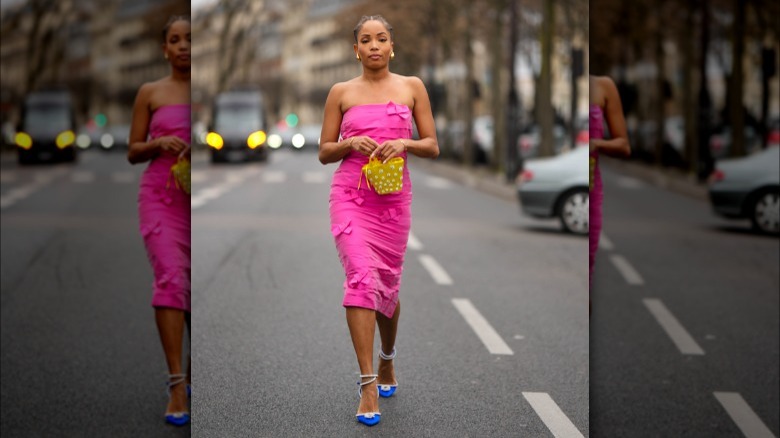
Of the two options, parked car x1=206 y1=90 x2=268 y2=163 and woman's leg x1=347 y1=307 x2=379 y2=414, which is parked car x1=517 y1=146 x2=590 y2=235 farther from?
parked car x1=206 y1=90 x2=268 y2=163

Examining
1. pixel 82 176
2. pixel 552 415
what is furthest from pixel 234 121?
pixel 552 415

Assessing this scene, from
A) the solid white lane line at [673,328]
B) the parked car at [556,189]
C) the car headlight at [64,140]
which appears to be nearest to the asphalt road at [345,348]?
the parked car at [556,189]

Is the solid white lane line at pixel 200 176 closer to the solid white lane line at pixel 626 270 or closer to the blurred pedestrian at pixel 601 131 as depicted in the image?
the blurred pedestrian at pixel 601 131

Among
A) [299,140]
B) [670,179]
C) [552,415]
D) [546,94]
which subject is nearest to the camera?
[552,415]

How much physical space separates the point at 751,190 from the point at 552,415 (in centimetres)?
1092

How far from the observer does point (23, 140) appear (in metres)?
12.9

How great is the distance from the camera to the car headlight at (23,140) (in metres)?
12.3

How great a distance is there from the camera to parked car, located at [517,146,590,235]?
8622 mm

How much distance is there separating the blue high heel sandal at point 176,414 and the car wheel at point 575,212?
206 centimetres

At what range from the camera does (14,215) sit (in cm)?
1126

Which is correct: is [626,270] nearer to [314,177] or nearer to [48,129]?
[48,129]

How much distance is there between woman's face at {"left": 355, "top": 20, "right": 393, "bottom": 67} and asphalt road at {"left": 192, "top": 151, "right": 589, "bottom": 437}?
46 centimetres

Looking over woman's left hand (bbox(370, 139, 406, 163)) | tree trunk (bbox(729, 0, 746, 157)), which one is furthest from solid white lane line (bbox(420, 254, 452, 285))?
tree trunk (bbox(729, 0, 746, 157))

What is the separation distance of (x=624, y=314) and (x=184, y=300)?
608 cm
